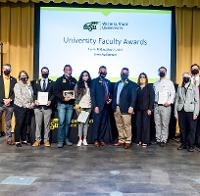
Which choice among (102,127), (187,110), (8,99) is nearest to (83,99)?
(102,127)

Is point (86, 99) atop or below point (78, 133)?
atop

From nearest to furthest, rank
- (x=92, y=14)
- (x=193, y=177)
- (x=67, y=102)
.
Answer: (x=193, y=177), (x=67, y=102), (x=92, y=14)

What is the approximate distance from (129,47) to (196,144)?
2670mm

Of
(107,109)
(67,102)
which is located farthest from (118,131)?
(67,102)

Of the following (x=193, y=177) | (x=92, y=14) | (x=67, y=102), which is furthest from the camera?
(x=92, y=14)

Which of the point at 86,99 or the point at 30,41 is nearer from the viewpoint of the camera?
the point at 86,99

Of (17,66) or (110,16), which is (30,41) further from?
(110,16)

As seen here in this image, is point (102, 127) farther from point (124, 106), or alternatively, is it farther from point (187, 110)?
point (187, 110)

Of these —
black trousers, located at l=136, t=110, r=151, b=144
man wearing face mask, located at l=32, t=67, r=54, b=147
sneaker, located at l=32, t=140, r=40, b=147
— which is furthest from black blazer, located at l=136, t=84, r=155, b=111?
sneaker, located at l=32, t=140, r=40, b=147

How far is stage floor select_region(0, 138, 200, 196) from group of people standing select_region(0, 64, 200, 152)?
1.06 ft

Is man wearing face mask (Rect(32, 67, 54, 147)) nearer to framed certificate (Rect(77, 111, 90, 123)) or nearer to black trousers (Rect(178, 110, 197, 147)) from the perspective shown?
framed certificate (Rect(77, 111, 90, 123))

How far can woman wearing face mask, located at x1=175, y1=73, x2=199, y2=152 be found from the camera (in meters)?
8.10

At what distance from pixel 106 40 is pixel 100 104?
6.42ft

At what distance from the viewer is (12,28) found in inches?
392
